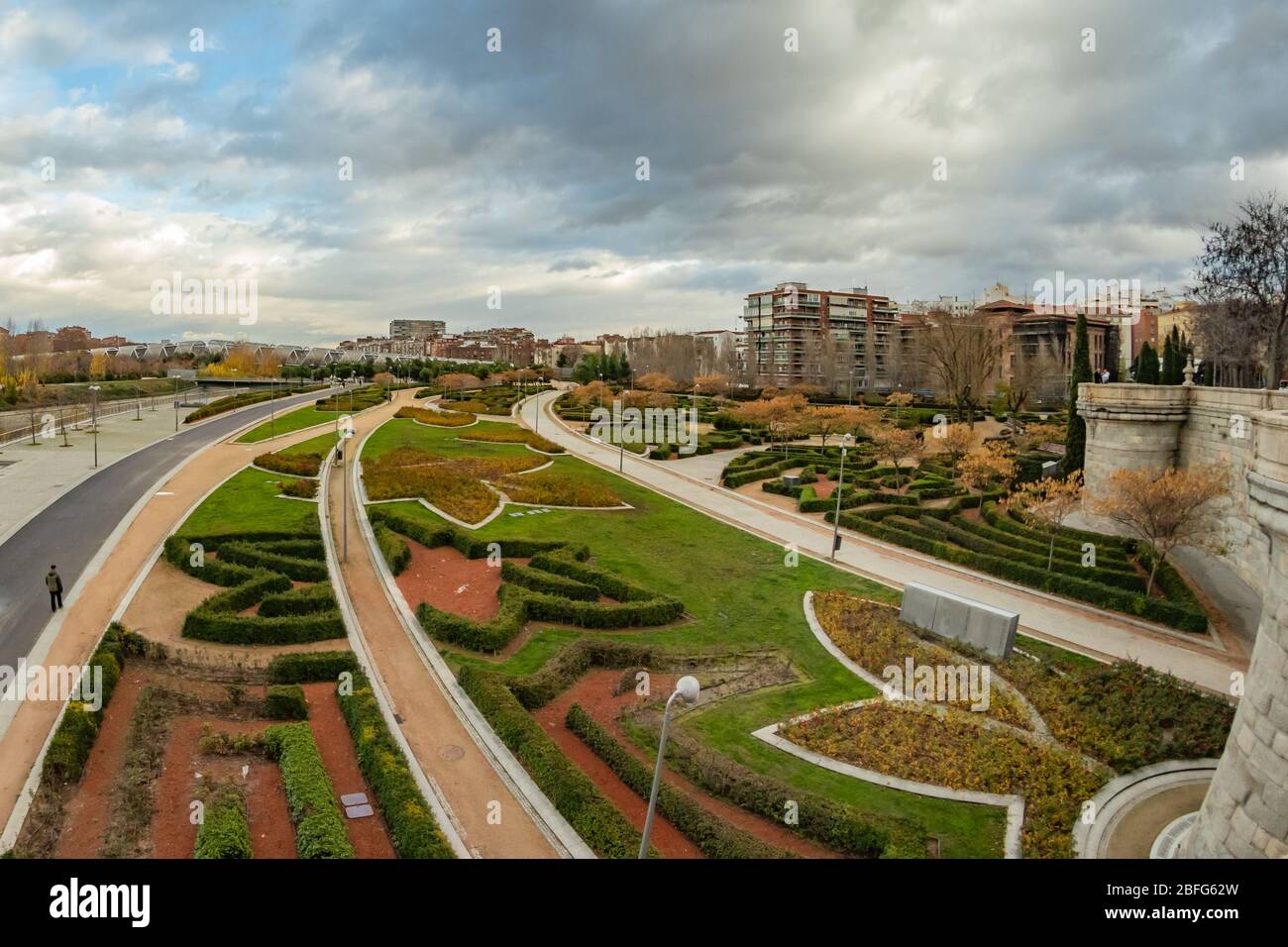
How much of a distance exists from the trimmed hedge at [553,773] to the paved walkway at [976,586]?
15.8 metres

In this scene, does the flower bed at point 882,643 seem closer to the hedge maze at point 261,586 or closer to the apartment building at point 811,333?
the hedge maze at point 261,586

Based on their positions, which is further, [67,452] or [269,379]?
[269,379]

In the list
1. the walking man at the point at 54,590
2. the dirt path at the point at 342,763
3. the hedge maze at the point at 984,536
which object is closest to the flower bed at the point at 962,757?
the dirt path at the point at 342,763

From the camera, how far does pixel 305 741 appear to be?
50.3 ft

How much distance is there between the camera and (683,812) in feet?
44.3

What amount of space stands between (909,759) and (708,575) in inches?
501

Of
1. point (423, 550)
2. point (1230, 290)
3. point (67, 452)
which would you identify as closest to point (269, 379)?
point (67, 452)

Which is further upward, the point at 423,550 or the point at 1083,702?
the point at 423,550

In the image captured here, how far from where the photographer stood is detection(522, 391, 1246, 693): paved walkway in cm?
2170

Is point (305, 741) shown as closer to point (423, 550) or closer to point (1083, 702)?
point (423, 550)

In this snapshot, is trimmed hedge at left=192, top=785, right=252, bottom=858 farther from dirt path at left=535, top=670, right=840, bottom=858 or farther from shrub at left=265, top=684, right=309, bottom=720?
dirt path at left=535, top=670, right=840, bottom=858
